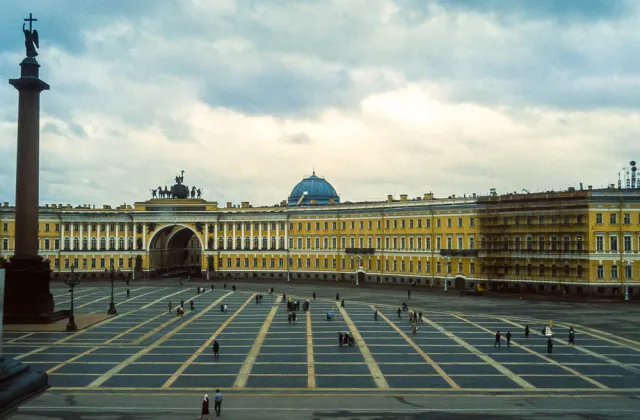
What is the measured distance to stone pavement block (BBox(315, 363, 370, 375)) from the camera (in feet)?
108

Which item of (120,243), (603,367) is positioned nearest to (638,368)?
(603,367)

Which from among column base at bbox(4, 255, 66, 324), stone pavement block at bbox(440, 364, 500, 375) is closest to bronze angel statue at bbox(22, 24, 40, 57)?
column base at bbox(4, 255, 66, 324)

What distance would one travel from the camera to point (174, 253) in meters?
130

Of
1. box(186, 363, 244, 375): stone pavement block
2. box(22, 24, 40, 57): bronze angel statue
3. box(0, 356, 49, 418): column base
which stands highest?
box(22, 24, 40, 57): bronze angel statue

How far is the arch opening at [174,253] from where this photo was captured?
4632 inches

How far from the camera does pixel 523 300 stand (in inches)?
2766

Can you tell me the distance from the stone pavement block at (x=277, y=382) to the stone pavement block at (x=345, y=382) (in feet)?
2.88

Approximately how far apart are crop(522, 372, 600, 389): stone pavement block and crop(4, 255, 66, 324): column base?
38563mm

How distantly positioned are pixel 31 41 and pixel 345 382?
40500 millimetres

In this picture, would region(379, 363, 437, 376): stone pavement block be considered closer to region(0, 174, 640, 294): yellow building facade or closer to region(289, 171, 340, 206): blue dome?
region(0, 174, 640, 294): yellow building facade

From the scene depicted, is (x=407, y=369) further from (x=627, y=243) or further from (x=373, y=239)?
(x=373, y=239)

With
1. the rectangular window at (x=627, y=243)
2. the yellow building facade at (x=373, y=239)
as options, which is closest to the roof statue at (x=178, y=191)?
the yellow building facade at (x=373, y=239)

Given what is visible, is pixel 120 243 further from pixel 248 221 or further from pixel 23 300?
pixel 23 300

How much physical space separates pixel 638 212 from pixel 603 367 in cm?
4339
